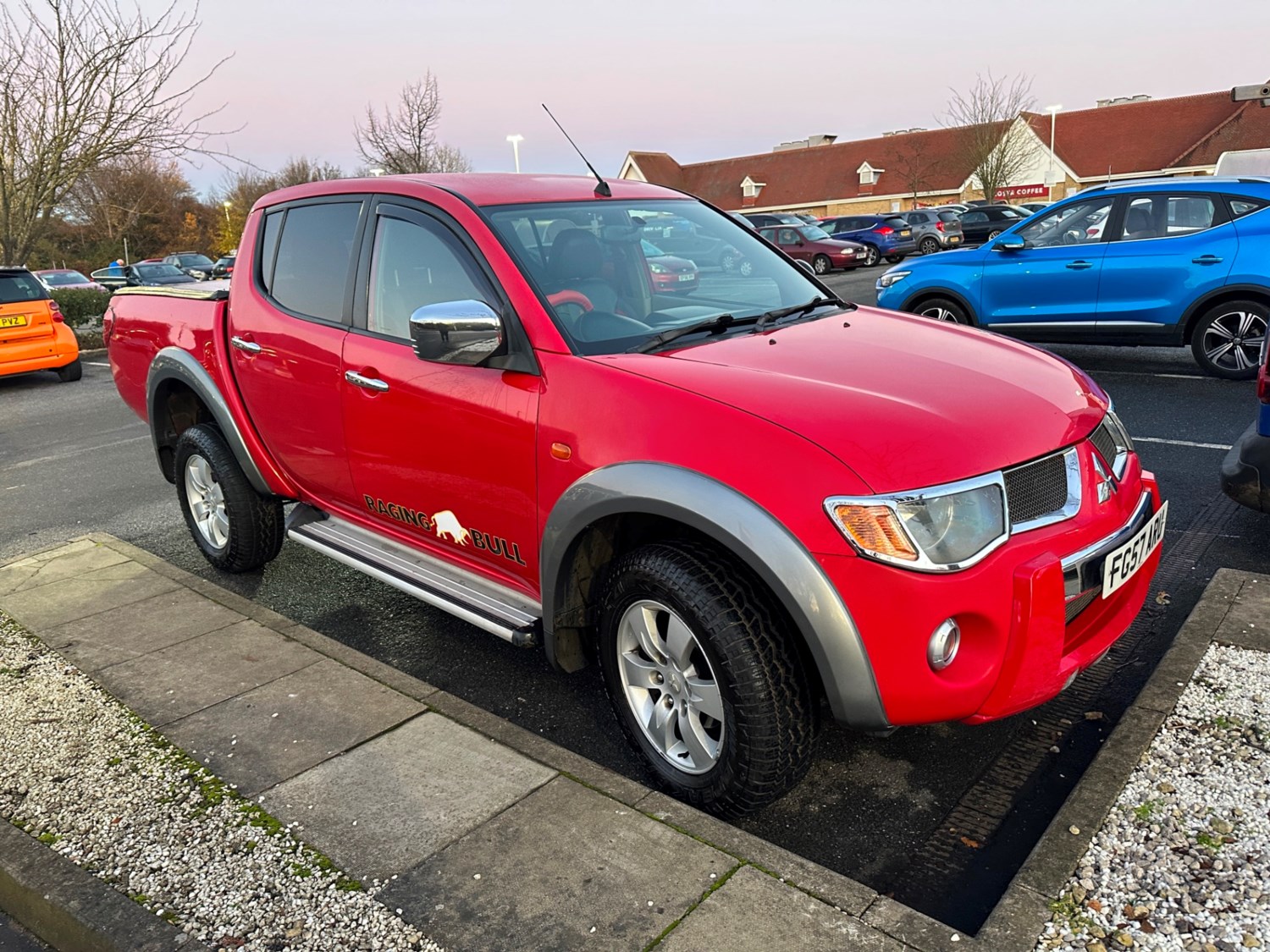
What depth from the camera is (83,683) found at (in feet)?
12.3

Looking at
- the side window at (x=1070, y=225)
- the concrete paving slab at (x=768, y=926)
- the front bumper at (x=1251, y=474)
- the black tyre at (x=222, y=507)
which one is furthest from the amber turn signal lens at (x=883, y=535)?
the side window at (x=1070, y=225)

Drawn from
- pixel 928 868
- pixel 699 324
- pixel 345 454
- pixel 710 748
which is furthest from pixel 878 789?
pixel 345 454

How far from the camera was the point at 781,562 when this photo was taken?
2.40 metres

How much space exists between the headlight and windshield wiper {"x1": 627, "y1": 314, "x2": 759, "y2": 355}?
97cm

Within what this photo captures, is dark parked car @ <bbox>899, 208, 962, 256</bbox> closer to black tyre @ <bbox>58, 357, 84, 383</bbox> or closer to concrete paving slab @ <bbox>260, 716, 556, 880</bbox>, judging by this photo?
black tyre @ <bbox>58, 357, 84, 383</bbox>

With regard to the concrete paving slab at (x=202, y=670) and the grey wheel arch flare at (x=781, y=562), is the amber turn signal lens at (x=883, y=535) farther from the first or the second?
the concrete paving slab at (x=202, y=670)

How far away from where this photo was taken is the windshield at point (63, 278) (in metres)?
24.7

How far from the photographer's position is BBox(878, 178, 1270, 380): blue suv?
26.1 ft

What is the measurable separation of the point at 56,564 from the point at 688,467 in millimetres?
4194

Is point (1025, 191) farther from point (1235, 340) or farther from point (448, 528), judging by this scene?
point (448, 528)

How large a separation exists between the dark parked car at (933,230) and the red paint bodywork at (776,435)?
82.9 feet

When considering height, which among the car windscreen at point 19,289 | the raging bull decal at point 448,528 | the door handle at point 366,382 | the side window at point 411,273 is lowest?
the raging bull decal at point 448,528

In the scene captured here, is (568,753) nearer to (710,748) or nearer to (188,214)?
A: (710,748)

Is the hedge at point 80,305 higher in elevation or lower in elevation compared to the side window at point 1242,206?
lower
